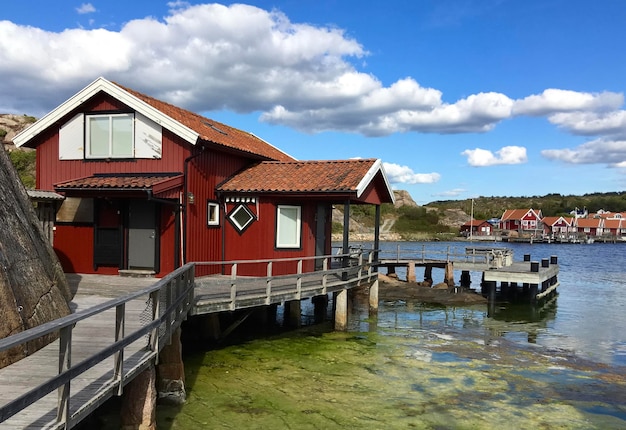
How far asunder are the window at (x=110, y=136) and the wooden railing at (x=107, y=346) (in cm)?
750

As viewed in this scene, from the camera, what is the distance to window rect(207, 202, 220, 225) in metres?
17.0

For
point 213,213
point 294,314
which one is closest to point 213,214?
point 213,213

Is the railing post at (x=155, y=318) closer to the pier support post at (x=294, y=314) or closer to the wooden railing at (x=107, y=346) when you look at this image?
the wooden railing at (x=107, y=346)

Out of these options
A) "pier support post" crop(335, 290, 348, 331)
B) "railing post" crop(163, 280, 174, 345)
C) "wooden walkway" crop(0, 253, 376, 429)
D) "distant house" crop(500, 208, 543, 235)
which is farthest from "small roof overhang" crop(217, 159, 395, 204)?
"distant house" crop(500, 208, 543, 235)

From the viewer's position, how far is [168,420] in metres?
9.51

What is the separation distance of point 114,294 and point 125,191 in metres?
3.59

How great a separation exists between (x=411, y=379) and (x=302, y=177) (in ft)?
25.7

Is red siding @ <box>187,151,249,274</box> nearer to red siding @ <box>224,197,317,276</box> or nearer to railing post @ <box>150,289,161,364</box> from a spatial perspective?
red siding @ <box>224,197,317,276</box>

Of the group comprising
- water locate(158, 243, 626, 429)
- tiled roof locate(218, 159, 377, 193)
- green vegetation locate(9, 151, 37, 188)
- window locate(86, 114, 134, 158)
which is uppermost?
green vegetation locate(9, 151, 37, 188)

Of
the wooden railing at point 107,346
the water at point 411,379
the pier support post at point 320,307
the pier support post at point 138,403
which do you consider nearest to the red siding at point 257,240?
the water at point 411,379

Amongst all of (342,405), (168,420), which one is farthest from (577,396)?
(168,420)

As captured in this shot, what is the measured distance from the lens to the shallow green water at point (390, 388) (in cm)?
1009

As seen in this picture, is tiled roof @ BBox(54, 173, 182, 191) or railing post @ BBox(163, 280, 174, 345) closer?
railing post @ BBox(163, 280, 174, 345)

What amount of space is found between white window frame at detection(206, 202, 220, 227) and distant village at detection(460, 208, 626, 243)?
11000 cm
